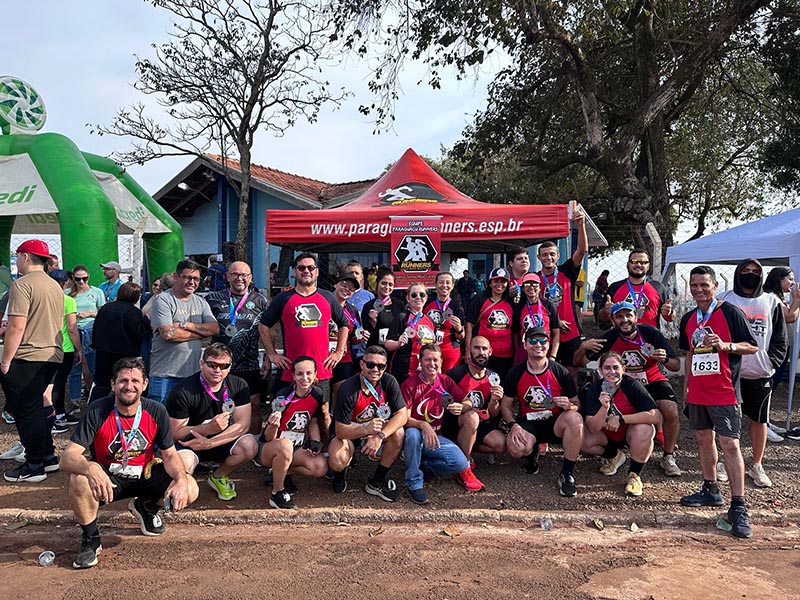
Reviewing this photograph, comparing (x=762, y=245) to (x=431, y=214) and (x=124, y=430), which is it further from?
(x=124, y=430)

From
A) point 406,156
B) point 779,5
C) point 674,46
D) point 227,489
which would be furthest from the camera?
point 674,46

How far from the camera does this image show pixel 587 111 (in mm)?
13375

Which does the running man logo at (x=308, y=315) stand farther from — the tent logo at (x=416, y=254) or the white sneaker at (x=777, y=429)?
the white sneaker at (x=777, y=429)

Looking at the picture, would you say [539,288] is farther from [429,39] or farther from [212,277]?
[212,277]

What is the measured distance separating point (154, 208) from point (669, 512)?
1282 cm

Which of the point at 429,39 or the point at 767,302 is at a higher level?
the point at 429,39

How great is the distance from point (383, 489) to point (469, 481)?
2.41 feet

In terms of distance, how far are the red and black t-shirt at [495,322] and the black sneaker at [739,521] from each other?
216cm

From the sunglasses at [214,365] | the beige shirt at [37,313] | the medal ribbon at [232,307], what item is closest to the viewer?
the sunglasses at [214,365]

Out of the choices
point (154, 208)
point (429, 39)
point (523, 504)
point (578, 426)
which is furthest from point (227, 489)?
point (429, 39)

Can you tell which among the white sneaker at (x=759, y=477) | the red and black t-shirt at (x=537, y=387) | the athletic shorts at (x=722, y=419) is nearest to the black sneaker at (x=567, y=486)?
the red and black t-shirt at (x=537, y=387)

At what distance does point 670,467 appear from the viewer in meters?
4.90

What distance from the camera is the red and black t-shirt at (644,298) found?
5.44 metres

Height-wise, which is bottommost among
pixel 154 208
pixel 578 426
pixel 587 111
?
pixel 578 426
